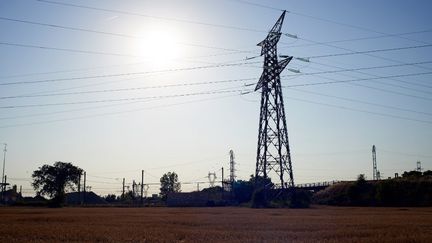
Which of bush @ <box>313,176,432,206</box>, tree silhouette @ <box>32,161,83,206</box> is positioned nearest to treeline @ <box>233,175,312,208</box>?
bush @ <box>313,176,432,206</box>

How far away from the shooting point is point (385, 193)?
81062mm

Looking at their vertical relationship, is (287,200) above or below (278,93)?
below

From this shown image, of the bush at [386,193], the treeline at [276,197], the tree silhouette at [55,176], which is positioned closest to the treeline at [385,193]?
the bush at [386,193]

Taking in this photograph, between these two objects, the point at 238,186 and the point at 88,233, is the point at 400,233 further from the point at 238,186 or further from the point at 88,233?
the point at 238,186

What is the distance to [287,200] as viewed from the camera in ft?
255

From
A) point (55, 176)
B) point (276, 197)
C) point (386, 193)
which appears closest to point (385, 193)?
point (386, 193)

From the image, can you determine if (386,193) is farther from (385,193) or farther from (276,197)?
(276,197)

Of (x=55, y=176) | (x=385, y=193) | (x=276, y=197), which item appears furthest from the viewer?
(x=55, y=176)

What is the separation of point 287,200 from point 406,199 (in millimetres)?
20065

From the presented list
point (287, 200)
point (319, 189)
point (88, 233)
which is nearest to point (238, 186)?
point (319, 189)

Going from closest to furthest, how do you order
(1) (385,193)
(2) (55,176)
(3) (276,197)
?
(3) (276,197) → (1) (385,193) → (2) (55,176)

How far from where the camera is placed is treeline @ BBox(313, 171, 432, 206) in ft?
261

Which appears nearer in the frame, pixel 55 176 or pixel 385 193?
pixel 385 193

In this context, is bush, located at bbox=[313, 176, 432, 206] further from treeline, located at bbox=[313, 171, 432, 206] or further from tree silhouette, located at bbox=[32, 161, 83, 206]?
tree silhouette, located at bbox=[32, 161, 83, 206]
